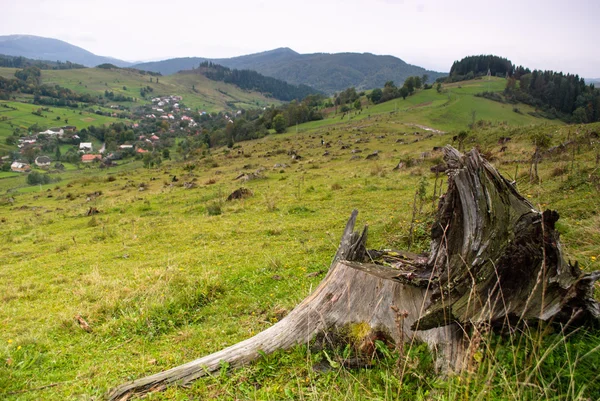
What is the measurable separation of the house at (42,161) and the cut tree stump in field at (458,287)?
390 ft

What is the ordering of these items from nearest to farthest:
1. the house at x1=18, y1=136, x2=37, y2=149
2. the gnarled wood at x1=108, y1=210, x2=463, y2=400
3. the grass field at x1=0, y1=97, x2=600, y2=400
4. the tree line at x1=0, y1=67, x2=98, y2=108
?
the grass field at x1=0, y1=97, x2=600, y2=400 → the gnarled wood at x1=108, y1=210, x2=463, y2=400 → the house at x1=18, y1=136, x2=37, y2=149 → the tree line at x1=0, y1=67, x2=98, y2=108

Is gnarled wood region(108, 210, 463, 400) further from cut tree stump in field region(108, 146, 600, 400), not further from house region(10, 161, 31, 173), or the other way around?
house region(10, 161, 31, 173)

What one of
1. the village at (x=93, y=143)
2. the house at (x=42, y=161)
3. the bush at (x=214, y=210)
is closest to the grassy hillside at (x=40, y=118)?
the village at (x=93, y=143)

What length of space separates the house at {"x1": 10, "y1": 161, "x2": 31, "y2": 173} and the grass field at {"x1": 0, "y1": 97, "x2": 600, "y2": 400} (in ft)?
307

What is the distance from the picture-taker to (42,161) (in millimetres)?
99125

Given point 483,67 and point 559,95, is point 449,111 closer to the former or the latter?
point 559,95

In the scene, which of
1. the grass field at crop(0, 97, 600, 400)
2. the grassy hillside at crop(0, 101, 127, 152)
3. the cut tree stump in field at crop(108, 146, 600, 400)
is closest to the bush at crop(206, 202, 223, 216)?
the grass field at crop(0, 97, 600, 400)

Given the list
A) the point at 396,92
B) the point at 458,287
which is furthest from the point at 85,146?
the point at 458,287

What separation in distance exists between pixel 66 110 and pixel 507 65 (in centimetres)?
20711

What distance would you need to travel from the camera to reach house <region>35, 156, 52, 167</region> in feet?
319

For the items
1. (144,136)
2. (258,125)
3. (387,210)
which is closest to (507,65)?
(258,125)

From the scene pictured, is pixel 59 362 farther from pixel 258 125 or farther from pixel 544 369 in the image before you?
pixel 258 125

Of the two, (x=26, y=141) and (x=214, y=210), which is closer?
(x=214, y=210)

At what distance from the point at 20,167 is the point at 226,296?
11358 centimetres
